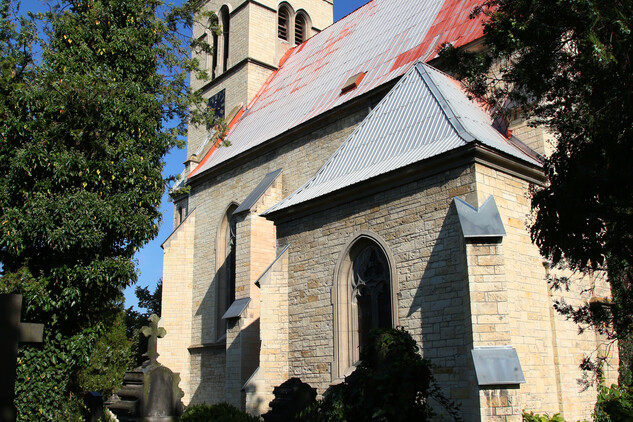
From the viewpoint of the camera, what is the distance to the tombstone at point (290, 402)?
8516 mm

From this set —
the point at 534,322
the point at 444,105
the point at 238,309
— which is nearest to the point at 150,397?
the point at 534,322

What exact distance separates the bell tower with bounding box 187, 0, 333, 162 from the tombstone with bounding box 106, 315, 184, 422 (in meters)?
15.3

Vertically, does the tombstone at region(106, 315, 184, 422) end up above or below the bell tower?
below

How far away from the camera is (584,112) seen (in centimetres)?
769

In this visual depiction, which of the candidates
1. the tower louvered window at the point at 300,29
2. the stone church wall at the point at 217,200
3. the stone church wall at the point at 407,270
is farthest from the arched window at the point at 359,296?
the tower louvered window at the point at 300,29

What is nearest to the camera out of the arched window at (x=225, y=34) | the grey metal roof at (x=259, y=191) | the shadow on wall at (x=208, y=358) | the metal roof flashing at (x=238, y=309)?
the metal roof flashing at (x=238, y=309)

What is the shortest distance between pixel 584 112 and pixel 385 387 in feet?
14.3

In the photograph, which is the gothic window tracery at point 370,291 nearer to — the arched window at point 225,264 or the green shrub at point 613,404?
the green shrub at point 613,404

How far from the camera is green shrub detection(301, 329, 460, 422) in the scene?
6.67m

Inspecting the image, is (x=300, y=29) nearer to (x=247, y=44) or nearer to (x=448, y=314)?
(x=247, y=44)

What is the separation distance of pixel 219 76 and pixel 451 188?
17.6 metres

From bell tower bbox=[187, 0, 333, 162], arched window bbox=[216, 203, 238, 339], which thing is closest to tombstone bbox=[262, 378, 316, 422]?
arched window bbox=[216, 203, 238, 339]

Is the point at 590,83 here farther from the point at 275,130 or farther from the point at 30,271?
the point at 275,130

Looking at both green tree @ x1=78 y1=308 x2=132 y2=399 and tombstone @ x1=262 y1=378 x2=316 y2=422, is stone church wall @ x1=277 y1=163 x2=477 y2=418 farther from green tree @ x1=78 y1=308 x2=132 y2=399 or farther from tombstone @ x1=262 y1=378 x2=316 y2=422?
green tree @ x1=78 y1=308 x2=132 y2=399
